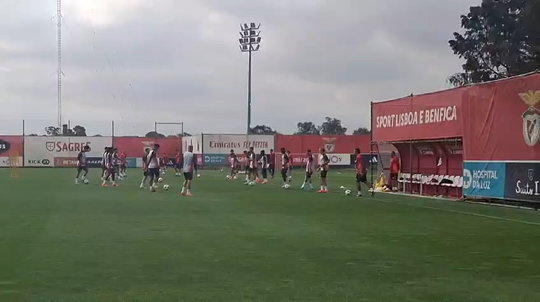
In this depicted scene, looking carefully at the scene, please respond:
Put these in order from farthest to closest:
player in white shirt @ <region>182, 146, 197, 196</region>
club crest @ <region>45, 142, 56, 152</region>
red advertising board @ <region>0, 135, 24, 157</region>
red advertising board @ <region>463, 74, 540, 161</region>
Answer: club crest @ <region>45, 142, 56, 152</region>
red advertising board @ <region>0, 135, 24, 157</region>
player in white shirt @ <region>182, 146, 197, 196</region>
red advertising board @ <region>463, 74, 540, 161</region>

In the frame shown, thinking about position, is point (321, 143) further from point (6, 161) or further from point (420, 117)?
point (420, 117)

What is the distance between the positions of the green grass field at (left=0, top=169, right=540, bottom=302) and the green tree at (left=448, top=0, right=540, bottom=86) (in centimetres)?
3333

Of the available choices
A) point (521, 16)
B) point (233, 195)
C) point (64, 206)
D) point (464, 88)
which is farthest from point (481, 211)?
point (521, 16)

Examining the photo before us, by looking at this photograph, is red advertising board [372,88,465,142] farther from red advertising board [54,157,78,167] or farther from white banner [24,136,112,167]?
red advertising board [54,157,78,167]

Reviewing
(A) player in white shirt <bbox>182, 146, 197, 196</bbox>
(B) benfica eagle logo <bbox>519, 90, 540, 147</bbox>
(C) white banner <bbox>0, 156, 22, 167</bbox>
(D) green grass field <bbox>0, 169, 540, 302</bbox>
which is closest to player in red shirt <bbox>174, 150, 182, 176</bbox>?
(A) player in white shirt <bbox>182, 146, 197, 196</bbox>

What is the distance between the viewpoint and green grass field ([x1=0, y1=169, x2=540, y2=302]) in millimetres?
8430

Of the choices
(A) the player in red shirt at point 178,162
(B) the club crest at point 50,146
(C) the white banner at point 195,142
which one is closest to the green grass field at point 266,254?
(A) the player in red shirt at point 178,162

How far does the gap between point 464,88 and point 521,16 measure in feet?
95.6

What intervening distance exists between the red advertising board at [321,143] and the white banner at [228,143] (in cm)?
217

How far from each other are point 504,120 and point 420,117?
5.89 meters

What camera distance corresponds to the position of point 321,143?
234 feet

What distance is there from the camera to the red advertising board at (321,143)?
7038 cm

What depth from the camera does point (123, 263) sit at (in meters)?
10.4

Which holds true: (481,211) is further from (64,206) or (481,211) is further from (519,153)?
(64,206)
